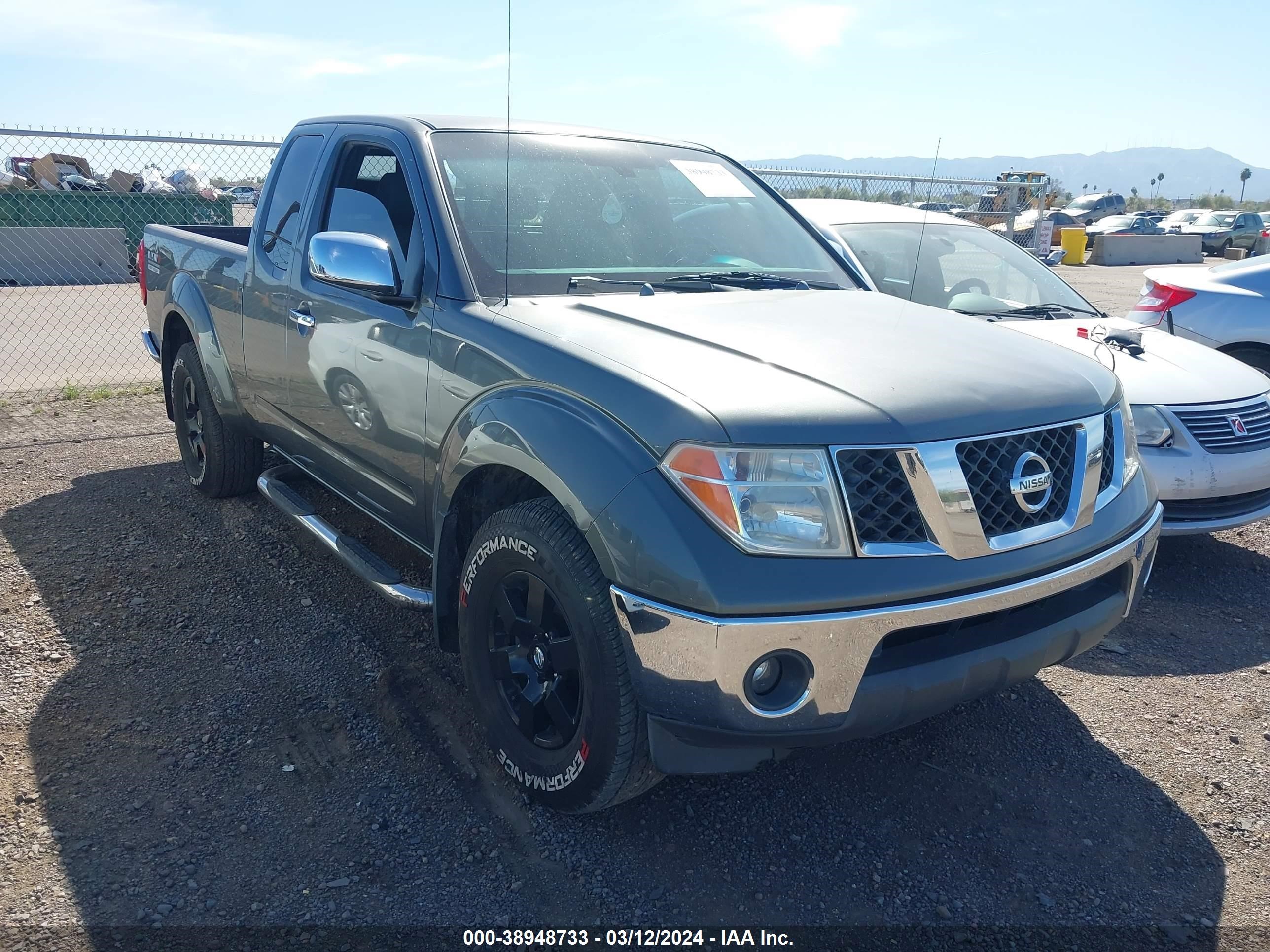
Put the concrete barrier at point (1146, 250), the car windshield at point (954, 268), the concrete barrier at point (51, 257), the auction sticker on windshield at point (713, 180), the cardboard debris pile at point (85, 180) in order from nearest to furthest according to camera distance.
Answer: the auction sticker on windshield at point (713, 180)
the car windshield at point (954, 268)
the cardboard debris pile at point (85, 180)
the concrete barrier at point (51, 257)
the concrete barrier at point (1146, 250)

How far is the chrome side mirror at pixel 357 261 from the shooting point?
3.07 metres

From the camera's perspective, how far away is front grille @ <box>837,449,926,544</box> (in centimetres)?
229

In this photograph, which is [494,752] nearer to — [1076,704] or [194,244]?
[1076,704]

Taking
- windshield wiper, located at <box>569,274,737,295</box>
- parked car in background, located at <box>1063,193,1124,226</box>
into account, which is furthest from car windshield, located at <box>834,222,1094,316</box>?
parked car in background, located at <box>1063,193,1124,226</box>

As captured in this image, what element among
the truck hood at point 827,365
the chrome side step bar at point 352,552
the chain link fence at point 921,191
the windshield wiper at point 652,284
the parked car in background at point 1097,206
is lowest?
the chrome side step bar at point 352,552

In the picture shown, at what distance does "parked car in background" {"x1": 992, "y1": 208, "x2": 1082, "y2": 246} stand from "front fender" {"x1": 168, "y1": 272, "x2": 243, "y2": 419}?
36.9ft

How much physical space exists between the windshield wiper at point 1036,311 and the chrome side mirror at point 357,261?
11.0ft

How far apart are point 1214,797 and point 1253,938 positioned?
660 mm

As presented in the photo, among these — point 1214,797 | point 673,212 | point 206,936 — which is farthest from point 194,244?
point 1214,797

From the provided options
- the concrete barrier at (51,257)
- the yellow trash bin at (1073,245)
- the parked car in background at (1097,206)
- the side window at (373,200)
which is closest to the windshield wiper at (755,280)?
the side window at (373,200)

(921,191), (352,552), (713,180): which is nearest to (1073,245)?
(921,191)

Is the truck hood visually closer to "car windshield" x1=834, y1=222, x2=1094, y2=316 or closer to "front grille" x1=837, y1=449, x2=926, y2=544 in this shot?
"front grille" x1=837, y1=449, x2=926, y2=544

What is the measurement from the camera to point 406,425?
3.24m

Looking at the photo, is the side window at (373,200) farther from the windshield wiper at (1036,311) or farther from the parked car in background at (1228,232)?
the parked car in background at (1228,232)
